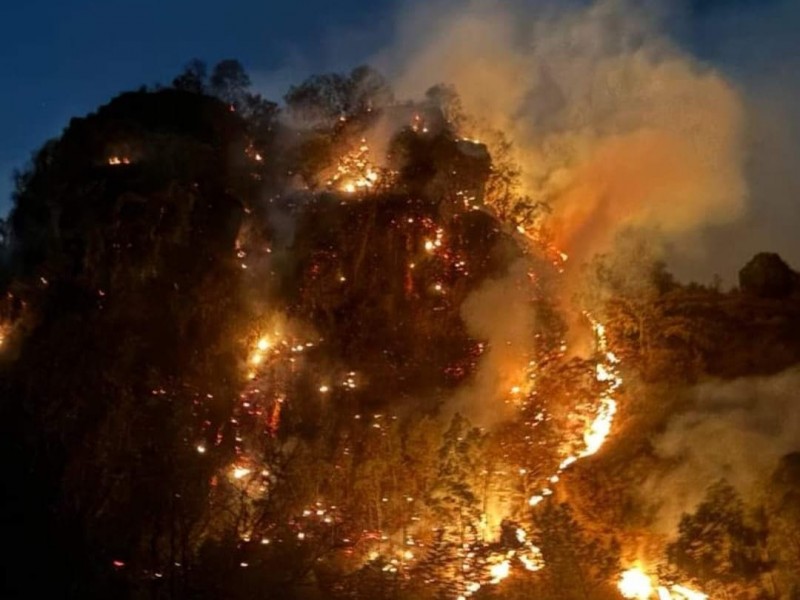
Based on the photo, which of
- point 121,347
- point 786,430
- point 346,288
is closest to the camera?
point 786,430

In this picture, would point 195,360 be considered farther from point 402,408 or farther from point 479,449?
point 479,449

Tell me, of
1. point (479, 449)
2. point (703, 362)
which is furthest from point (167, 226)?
A: point (703, 362)

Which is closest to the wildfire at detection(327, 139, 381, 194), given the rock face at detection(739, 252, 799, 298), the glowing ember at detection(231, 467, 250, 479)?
the rock face at detection(739, 252, 799, 298)

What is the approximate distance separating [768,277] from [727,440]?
24.3ft

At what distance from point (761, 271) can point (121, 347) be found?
14477mm

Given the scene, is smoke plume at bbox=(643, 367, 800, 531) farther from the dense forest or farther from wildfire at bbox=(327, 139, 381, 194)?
wildfire at bbox=(327, 139, 381, 194)

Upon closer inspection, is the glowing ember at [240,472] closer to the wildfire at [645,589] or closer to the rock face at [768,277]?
the wildfire at [645,589]

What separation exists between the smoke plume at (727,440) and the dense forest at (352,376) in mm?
75

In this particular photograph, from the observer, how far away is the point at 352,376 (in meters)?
22.3

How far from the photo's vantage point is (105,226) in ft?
75.5

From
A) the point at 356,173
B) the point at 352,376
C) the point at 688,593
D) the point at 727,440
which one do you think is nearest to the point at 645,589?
the point at 688,593

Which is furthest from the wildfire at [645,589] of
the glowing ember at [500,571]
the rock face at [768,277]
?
the rock face at [768,277]

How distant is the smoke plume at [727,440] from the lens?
600 inches

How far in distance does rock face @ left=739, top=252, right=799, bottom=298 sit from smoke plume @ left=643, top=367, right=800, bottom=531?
4.38m
